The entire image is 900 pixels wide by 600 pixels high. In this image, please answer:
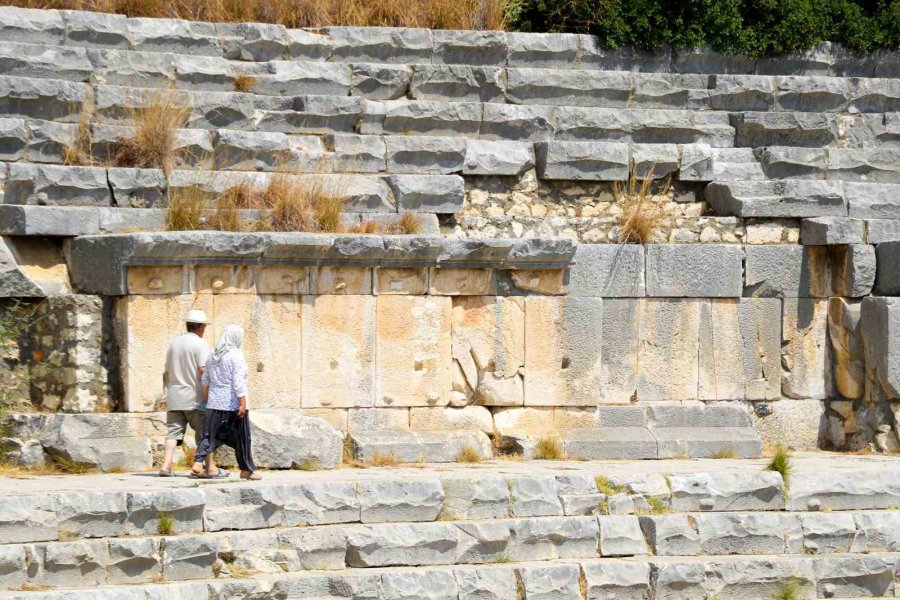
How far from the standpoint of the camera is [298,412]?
1241 cm

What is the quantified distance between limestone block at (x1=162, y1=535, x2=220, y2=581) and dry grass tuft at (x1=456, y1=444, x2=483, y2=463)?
3339 millimetres

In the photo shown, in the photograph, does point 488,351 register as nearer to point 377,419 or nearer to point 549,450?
point 549,450

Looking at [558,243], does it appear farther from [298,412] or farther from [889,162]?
[889,162]

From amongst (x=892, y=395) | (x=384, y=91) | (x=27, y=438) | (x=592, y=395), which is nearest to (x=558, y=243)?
(x=592, y=395)

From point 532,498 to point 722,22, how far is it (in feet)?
24.7

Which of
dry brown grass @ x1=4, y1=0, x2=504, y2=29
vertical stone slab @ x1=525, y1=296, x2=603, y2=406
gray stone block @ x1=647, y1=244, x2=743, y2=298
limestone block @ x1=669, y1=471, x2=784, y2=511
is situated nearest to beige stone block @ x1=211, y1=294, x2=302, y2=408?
vertical stone slab @ x1=525, y1=296, x2=603, y2=406

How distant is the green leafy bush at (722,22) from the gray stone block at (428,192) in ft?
11.4

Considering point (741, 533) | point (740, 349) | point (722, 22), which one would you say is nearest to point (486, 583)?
point (741, 533)

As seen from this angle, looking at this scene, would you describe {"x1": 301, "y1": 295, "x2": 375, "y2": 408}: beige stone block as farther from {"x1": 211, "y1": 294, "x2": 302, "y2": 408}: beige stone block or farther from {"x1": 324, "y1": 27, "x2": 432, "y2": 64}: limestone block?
{"x1": 324, "y1": 27, "x2": 432, "y2": 64}: limestone block

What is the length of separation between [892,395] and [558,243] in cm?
373

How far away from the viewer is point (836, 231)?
46.9ft

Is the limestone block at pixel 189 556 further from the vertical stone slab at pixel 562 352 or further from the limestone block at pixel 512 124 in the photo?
the limestone block at pixel 512 124

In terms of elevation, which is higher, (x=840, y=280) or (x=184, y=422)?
(x=840, y=280)

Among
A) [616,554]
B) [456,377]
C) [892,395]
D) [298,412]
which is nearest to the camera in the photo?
[616,554]
